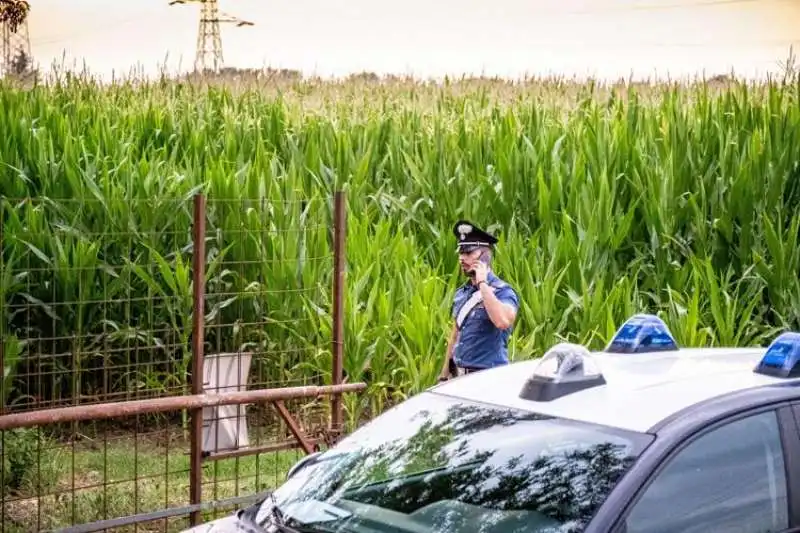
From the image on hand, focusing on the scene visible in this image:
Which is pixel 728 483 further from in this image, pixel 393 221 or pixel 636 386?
pixel 393 221

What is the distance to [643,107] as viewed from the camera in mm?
15625

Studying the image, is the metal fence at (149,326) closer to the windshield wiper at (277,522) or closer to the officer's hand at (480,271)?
the officer's hand at (480,271)

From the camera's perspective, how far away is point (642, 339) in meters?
4.90

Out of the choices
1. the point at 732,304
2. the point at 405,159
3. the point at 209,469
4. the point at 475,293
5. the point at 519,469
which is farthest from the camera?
the point at 405,159

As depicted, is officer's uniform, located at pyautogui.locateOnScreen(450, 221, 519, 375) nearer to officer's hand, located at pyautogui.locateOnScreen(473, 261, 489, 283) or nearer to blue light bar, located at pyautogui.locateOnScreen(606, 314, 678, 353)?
officer's hand, located at pyautogui.locateOnScreen(473, 261, 489, 283)

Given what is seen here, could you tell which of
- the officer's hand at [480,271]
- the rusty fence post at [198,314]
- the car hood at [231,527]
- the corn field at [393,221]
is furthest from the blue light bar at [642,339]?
the corn field at [393,221]

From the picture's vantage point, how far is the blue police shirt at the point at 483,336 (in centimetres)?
796

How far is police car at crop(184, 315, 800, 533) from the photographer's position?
12.6 ft

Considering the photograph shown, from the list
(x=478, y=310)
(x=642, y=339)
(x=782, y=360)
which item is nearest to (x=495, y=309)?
(x=478, y=310)

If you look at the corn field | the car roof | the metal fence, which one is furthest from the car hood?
the metal fence

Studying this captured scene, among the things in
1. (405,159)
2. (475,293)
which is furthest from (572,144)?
(475,293)

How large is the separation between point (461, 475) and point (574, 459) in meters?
0.37

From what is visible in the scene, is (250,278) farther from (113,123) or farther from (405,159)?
(113,123)

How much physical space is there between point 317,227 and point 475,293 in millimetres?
3023
